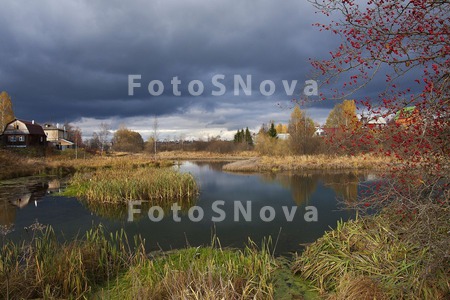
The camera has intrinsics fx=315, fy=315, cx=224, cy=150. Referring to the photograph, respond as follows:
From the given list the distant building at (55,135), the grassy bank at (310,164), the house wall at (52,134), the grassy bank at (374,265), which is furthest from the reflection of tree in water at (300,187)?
the house wall at (52,134)

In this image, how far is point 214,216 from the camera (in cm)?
1152

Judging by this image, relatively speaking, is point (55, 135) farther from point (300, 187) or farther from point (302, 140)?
point (300, 187)

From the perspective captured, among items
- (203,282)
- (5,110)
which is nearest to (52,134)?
(5,110)

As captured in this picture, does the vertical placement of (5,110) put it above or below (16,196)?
above

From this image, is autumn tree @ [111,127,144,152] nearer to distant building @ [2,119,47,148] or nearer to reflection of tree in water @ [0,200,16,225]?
distant building @ [2,119,47,148]

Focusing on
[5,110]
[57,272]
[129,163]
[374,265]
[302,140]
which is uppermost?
[5,110]

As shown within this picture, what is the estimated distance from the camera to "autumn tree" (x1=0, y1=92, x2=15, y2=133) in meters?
47.1

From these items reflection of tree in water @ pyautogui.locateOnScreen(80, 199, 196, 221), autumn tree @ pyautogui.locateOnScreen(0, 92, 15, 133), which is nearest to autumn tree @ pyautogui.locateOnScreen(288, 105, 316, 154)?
reflection of tree in water @ pyautogui.locateOnScreen(80, 199, 196, 221)

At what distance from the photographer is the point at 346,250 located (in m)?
5.74

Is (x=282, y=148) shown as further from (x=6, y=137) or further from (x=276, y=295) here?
(x=6, y=137)

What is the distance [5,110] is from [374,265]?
2250 inches

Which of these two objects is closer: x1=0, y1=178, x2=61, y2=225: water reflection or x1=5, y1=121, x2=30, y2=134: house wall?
x1=0, y1=178, x2=61, y2=225: water reflection

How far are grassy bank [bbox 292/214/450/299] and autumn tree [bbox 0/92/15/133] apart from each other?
176ft

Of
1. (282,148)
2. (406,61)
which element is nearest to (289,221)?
(406,61)
